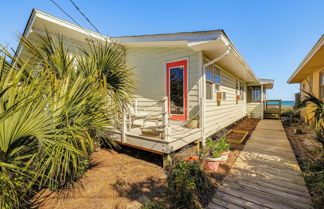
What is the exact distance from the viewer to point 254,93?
13.6m

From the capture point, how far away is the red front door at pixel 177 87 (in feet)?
16.0

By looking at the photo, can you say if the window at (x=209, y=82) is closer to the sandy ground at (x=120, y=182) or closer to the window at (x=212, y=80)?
the window at (x=212, y=80)

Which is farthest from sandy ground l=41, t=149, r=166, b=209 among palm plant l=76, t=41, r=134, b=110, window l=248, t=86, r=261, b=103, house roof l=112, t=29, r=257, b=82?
window l=248, t=86, r=261, b=103

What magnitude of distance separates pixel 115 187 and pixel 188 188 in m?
1.43

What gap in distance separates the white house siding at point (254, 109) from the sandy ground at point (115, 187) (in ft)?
38.9

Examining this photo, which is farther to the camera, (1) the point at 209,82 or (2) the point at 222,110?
(2) the point at 222,110

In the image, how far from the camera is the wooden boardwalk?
7.85 feet

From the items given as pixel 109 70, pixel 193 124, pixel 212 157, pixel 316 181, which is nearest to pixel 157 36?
pixel 109 70

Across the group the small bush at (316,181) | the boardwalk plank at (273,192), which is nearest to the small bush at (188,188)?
the boardwalk plank at (273,192)

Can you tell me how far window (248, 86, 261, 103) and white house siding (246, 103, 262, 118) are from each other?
94 centimetres

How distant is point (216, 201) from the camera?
2.47 meters

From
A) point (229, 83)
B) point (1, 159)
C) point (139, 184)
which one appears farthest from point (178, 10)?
point (1, 159)

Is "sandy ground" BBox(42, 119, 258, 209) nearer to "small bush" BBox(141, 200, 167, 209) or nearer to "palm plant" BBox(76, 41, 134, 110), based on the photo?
"small bush" BBox(141, 200, 167, 209)

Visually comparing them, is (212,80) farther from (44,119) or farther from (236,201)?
(44,119)
